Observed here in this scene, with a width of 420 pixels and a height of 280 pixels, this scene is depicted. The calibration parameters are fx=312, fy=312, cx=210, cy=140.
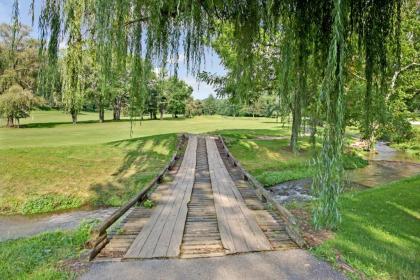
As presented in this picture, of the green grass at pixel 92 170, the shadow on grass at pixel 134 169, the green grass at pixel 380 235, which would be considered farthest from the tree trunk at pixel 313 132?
the shadow on grass at pixel 134 169

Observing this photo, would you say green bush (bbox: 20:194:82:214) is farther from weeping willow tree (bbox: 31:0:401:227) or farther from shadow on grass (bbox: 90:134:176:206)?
weeping willow tree (bbox: 31:0:401:227)

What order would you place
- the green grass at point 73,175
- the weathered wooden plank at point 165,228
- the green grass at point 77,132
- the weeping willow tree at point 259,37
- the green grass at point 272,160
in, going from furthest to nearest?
the green grass at point 77,132
the green grass at point 272,160
the green grass at point 73,175
the weathered wooden plank at point 165,228
the weeping willow tree at point 259,37

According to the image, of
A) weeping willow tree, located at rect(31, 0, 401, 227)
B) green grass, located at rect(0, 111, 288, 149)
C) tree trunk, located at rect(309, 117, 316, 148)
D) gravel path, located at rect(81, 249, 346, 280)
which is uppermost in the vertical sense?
weeping willow tree, located at rect(31, 0, 401, 227)

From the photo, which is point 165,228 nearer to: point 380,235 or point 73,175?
point 380,235

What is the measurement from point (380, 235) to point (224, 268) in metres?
3.57

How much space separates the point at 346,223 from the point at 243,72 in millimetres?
5142

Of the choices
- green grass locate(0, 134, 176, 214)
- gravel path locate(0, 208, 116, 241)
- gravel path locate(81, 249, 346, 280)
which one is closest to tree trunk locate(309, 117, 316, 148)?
gravel path locate(81, 249, 346, 280)

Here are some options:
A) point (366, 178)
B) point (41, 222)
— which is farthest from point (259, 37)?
point (366, 178)

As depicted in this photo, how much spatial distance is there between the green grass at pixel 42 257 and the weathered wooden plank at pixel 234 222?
2304 millimetres

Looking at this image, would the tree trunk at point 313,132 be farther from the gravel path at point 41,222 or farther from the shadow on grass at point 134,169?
the shadow on grass at point 134,169

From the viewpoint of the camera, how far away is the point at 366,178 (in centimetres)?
1391

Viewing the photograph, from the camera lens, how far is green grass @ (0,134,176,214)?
1110 centimetres

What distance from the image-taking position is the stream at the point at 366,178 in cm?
1124

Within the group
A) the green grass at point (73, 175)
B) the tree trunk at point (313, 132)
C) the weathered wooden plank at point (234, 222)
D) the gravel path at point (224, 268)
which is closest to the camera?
the tree trunk at point (313, 132)
